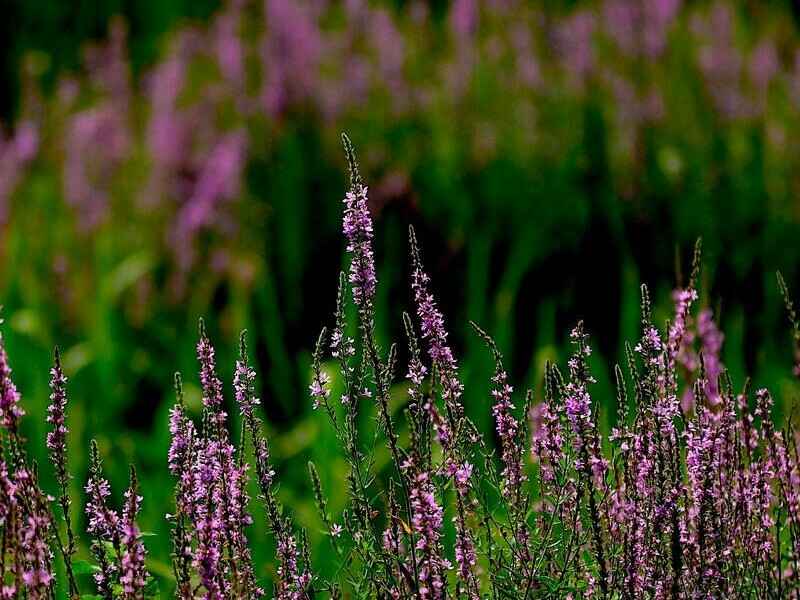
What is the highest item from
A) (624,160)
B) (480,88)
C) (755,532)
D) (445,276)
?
(480,88)

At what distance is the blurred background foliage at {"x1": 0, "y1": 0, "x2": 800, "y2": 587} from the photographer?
5.17 m

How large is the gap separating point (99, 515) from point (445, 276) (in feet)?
11.7

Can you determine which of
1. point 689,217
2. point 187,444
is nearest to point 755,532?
point 187,444

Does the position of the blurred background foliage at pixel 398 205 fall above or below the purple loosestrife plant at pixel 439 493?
above

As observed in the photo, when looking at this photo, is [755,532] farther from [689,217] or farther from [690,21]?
[690,21]

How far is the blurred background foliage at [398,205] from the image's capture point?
517cm

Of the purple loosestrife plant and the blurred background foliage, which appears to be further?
the blurred background foliage

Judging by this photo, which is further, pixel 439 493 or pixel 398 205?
pixel 398 205

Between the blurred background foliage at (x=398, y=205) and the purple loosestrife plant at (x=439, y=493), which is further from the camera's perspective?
the blurred background foliage at (x=398, y=205)

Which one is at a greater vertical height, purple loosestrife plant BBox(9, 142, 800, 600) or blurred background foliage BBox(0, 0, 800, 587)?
blurred background foliage BBox(0, 0, 800, 587)

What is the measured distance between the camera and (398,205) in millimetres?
5742

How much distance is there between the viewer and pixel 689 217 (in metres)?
5.68

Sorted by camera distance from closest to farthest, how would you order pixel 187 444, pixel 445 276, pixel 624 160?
pixel 187 444 < pixel 445 276 < pixel 624 160

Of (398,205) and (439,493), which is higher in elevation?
(398,205)
